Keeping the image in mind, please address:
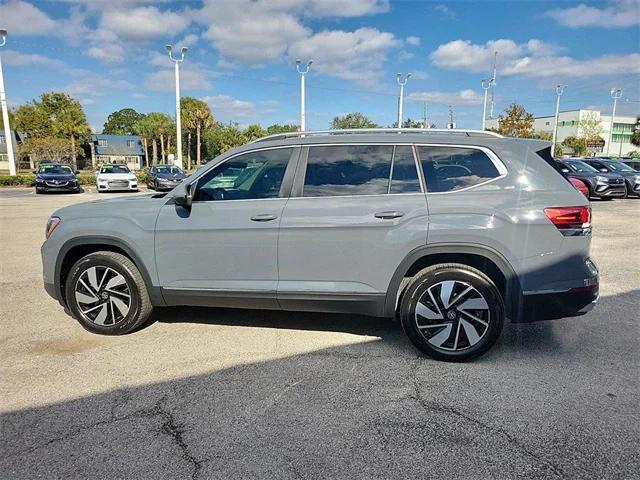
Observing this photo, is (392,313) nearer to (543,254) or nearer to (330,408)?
(330,408)

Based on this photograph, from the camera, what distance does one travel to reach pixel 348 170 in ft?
11.6

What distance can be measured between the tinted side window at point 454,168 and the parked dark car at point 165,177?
2097 cm

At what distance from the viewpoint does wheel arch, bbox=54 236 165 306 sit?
379 centimetres

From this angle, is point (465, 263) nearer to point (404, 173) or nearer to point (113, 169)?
point (404, 173)

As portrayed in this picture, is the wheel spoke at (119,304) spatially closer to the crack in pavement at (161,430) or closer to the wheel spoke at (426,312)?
the crack in pavement at (161,430)

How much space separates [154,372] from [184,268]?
0.89 meters

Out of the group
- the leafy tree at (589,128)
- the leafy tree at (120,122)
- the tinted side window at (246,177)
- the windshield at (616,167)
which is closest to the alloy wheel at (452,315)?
the tinted side window at (246,177)

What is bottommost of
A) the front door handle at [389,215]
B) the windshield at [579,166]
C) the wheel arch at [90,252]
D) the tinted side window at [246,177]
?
the wheel arch at [90,252]

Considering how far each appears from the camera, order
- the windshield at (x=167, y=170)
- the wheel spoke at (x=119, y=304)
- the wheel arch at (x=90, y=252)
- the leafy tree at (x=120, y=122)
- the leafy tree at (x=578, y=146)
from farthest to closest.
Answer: the leafy tree at (x=120, y=122) < the leafy tree at (x=578, y=146) < the windshield at (x=167, y=170) < the wheel spoke at (x=119, y=304) < the wheel arch at (x=90, y=252)

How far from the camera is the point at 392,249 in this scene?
3.35m

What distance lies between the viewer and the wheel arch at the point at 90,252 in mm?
3789

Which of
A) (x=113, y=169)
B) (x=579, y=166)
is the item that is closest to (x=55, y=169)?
(x=113, y=169)

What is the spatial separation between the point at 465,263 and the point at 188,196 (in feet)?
7.75

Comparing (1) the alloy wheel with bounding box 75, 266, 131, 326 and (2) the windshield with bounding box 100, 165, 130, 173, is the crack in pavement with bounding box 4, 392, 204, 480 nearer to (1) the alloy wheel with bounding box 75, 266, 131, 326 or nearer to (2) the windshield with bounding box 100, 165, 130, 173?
(1) the alloy wheel with bounding box 75, 266, 131, 326
